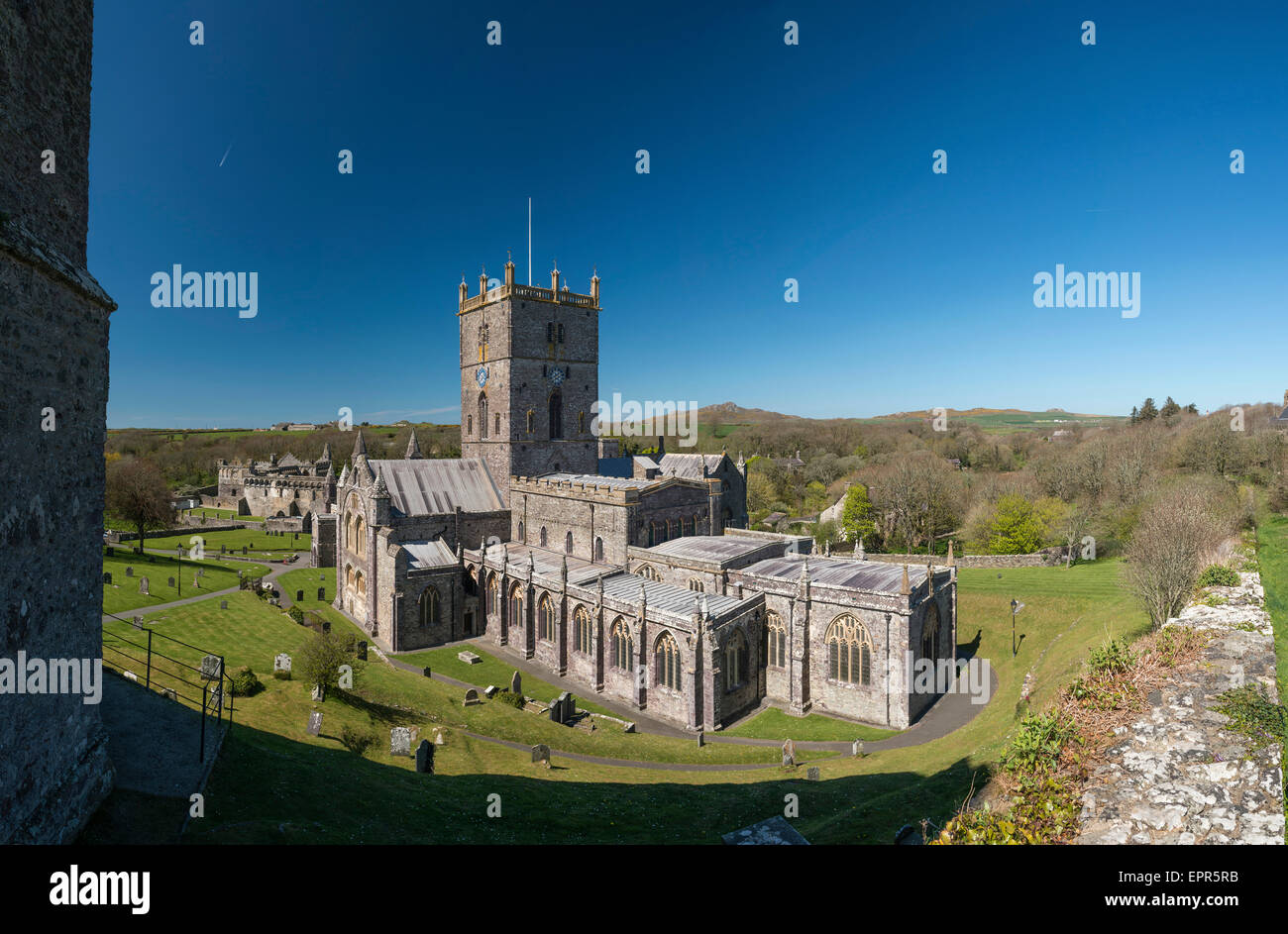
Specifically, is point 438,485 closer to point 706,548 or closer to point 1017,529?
point 706,548

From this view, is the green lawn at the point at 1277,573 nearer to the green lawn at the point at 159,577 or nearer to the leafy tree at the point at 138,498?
the green lawn at the point at 159,577

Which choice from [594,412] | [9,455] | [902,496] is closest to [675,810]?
[9,455]

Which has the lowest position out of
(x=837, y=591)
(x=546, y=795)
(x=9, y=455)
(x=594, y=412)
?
(x=546, y=795)

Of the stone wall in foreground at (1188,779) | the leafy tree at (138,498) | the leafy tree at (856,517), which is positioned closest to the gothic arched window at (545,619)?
the stone wall in foreground at (1188,779)

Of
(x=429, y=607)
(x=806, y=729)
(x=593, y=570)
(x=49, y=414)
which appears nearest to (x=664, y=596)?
(x=593, y=570)

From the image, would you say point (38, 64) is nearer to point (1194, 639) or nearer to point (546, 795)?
point (546, 795)

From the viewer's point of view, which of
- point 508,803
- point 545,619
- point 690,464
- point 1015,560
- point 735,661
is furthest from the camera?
point 690,464
